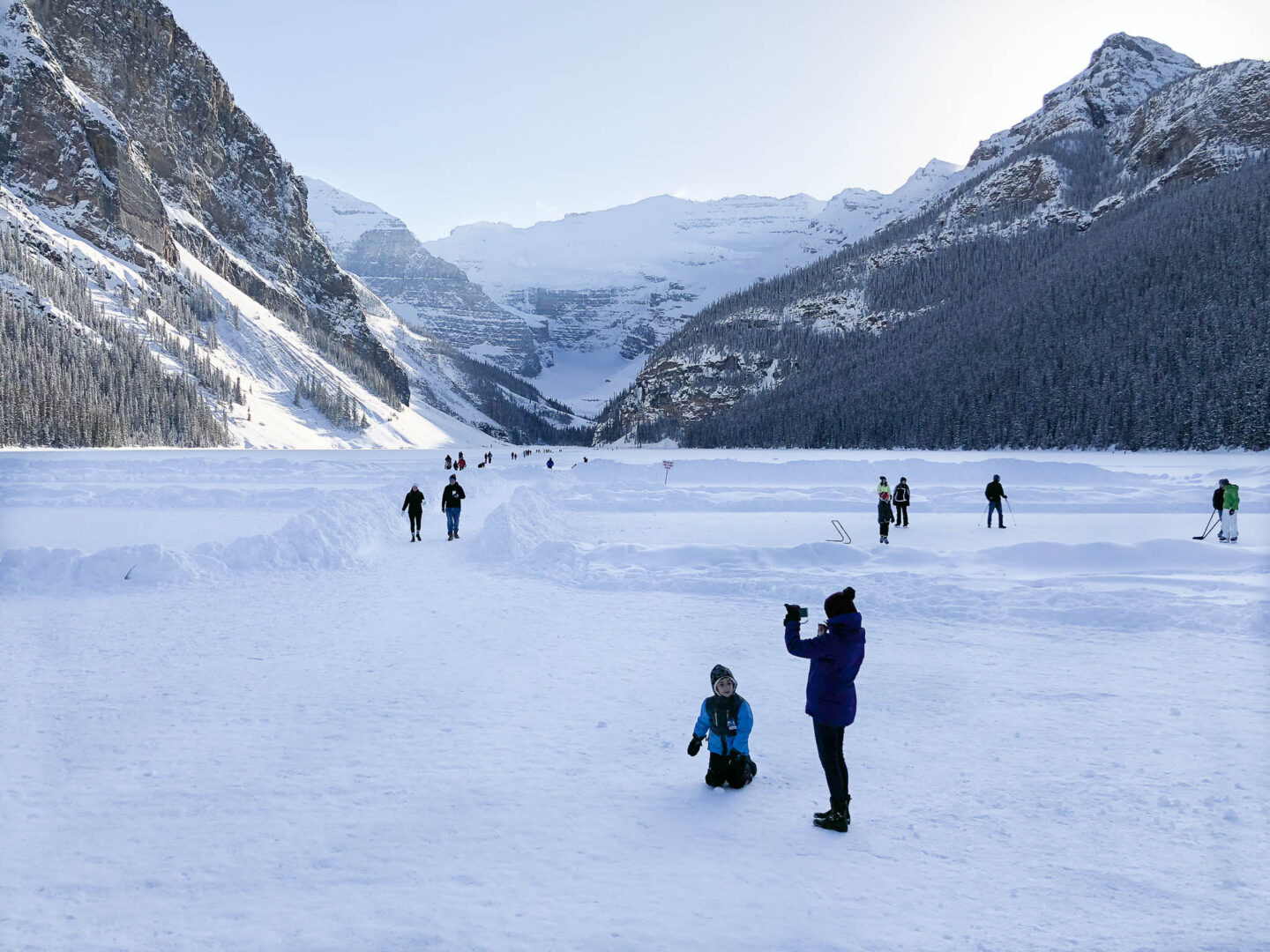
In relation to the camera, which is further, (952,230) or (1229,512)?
(952,230)

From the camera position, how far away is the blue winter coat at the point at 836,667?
507 cm

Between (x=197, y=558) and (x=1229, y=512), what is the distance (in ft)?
75.3

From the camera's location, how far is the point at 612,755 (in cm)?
627

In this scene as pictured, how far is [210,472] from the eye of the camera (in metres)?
38.7

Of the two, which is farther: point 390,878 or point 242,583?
point 242,583

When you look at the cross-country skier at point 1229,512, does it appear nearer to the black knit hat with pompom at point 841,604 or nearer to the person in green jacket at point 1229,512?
the person in green jacket at point 1229,512

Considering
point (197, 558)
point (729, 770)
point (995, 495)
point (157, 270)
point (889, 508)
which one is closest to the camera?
point (729, 770)

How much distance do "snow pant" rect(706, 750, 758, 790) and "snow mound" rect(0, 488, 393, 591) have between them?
37.8 feet

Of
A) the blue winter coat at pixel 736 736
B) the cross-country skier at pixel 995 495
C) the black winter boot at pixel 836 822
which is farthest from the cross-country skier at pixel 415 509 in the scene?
the cross-country skier at pixel 995 495

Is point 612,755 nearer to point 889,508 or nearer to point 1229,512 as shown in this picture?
point 889,508

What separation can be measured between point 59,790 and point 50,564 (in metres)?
9.78

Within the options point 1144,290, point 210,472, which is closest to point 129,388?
point 210,472

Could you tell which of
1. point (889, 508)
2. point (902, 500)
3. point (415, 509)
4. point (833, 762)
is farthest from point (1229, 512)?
point (415, 509)

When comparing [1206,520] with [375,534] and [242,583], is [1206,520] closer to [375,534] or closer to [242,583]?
[375,534]
